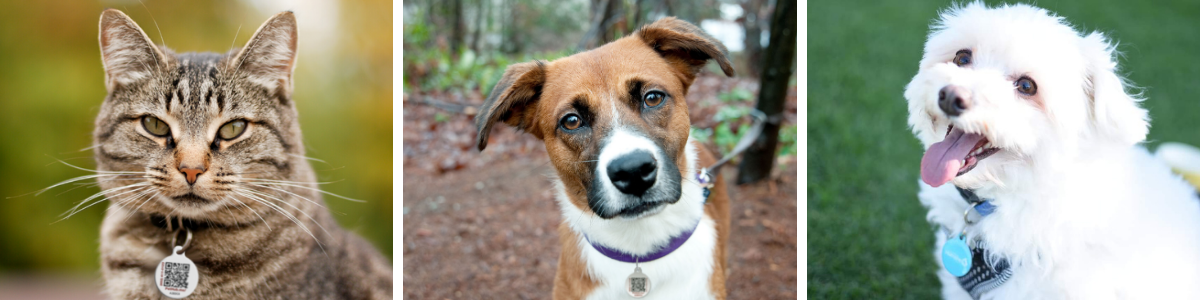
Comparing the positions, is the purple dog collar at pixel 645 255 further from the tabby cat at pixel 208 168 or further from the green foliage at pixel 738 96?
the green foliage at pixel 738 96

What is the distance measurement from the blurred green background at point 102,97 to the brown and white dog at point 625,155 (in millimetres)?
689

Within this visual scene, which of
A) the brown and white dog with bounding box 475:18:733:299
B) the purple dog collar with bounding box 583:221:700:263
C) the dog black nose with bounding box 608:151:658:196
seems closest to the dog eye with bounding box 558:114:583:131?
the brown and white dog with bounding box 475:18:733:299

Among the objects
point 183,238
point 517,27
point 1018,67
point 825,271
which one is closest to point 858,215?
point 825,271

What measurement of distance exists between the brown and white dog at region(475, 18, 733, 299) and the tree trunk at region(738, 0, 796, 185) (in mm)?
1366

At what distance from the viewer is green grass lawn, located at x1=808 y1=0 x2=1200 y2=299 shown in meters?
2.97

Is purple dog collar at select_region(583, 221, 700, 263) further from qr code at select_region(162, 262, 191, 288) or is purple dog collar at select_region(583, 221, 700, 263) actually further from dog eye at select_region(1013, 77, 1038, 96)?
qr code at select_region(162, 262, 191, 288)

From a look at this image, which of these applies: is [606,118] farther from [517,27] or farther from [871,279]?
[517,27]

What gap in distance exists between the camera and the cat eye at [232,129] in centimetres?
176

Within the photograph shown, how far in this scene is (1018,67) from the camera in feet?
4.82

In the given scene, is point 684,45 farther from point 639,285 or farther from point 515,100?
point 639,285

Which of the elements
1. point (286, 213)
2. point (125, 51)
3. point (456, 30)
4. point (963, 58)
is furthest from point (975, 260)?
point (456, 30)

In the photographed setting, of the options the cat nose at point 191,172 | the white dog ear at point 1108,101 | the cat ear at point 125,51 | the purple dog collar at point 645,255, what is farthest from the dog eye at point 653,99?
the cat ear at point 125,51

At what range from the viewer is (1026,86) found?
1.49 m

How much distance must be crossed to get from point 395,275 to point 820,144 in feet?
8.93
